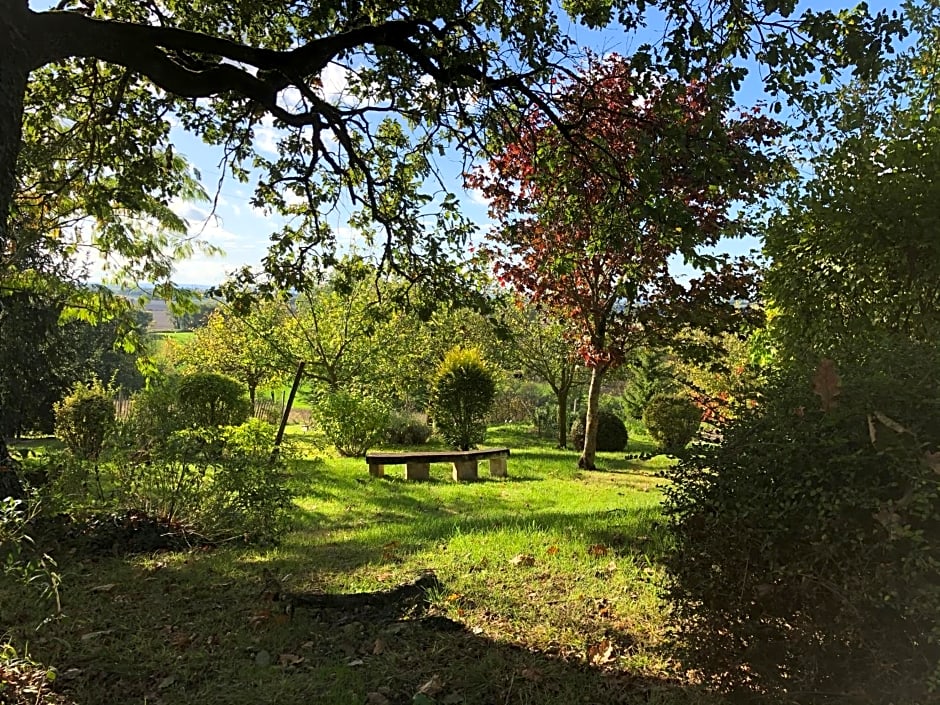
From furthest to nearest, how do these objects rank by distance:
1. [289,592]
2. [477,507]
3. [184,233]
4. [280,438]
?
[280,438] < [477,507] < [184,233] < [289,592]

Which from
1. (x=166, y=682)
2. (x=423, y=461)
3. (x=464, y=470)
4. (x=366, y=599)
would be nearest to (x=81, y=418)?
(x=423, y=461)

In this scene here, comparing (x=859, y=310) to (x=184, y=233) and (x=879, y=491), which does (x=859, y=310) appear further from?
(x=184, y=233)

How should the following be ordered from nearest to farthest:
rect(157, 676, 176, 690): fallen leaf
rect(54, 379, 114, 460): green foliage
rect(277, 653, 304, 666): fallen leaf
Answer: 1. rect(157, 676, 176, 690): fallen leaf
2. rect(277, 653, 304, 666): fallen leaf
3. rect(54, 379, 114, 460): green foliage

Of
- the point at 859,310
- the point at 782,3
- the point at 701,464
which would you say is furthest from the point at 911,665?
the point at 859,310

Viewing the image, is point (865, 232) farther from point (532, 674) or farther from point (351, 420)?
point (351, 420)

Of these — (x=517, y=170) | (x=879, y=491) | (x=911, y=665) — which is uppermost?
(x=517, y=170)

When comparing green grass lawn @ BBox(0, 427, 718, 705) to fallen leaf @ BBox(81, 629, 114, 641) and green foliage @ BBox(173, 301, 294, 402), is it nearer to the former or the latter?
fallen leaf @ BBox(81, 629, 114, 641)

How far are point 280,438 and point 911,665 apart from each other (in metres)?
12.4

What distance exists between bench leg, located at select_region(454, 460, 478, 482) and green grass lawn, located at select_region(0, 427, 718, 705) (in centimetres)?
568

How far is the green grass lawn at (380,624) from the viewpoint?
2.54 meters

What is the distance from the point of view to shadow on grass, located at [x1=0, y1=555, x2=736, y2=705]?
2457mm

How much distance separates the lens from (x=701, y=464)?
2.23 metres

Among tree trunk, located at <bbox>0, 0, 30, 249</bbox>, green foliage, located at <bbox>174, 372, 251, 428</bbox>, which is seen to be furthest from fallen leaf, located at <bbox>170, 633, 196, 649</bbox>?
green foliage, located at <bbox>174, 372, 251, 428</bbox>

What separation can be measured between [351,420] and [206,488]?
8649mm
